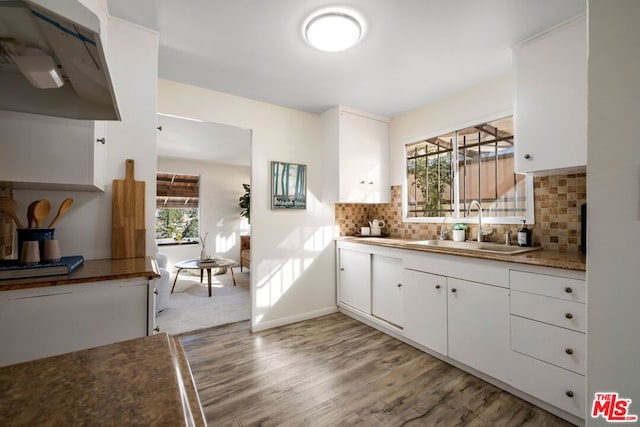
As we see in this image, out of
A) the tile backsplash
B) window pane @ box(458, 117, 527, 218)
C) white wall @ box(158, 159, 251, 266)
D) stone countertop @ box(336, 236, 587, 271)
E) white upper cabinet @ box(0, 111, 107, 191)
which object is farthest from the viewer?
white wall @ box(158, 159, 251, 266)

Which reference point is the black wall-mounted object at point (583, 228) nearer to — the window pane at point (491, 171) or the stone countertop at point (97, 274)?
the window pane at point (491, 171)

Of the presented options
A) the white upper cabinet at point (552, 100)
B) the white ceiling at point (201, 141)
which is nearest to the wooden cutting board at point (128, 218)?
the white ceiling at point (201, 141)

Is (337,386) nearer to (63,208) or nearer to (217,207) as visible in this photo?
(63,208)

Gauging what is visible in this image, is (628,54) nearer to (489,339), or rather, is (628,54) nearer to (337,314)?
(489,339)

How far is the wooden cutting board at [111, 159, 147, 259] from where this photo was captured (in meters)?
1.72

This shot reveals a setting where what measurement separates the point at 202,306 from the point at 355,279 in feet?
6.57

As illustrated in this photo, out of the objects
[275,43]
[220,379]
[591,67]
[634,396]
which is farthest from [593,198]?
[220,379]

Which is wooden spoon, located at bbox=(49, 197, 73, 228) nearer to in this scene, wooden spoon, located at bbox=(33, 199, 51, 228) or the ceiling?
wooden spoon, located at bbox=(33, 199, 51, 228)

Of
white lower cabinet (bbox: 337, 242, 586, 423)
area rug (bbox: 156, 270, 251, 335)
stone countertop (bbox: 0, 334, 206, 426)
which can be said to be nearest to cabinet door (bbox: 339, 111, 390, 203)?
white lower cabinet (bbox: 337, 242, 586, 423)

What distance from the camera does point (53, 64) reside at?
782 mm

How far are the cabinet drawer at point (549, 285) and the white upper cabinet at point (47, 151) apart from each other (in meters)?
2.48

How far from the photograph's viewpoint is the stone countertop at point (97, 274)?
1121mm

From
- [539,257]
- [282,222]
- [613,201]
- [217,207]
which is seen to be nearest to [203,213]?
[217,207]

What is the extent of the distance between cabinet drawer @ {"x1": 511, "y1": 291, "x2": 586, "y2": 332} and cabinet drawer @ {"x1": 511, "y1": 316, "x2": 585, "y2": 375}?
0.11 feet
